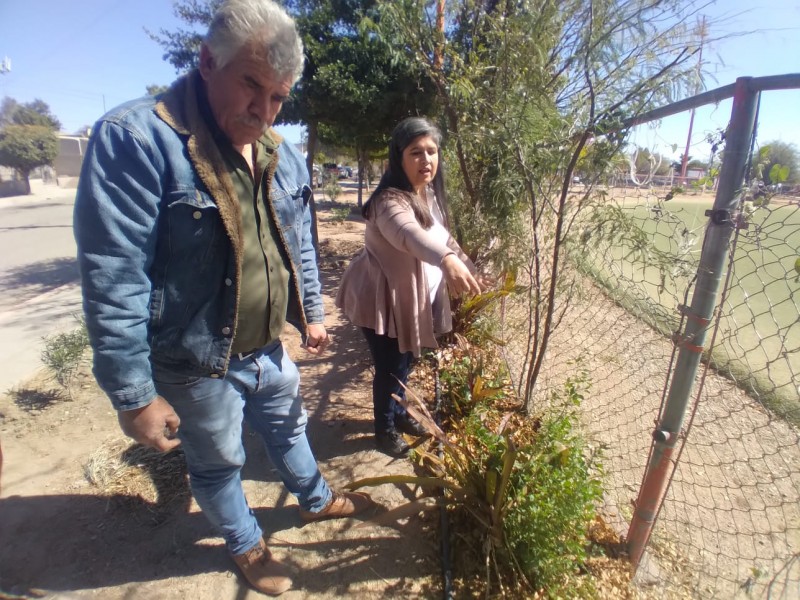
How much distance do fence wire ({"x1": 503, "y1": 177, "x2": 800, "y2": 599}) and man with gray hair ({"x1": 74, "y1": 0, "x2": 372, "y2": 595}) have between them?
A: 135 centimetres

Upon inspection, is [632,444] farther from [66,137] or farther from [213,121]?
[66,137]

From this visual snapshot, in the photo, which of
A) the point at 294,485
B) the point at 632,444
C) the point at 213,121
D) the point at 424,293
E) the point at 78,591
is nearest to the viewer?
the point at 213,121

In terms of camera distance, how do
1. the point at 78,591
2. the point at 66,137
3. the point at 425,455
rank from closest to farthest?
the point at 78,591, the point at 425,455, the point at 66,137

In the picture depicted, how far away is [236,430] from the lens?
1548 mm

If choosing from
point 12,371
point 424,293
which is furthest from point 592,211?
point 12,371

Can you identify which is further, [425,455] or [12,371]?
[12,371]

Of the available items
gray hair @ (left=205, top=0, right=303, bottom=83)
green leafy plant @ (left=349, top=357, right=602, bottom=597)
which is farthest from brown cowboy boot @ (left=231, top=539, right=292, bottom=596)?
gray hair @ (left=205, top=0, right=303, bottom=83)

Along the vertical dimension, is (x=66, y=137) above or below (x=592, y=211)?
above

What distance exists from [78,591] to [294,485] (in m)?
0.90

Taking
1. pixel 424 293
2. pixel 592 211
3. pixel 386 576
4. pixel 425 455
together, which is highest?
pixel 592 211

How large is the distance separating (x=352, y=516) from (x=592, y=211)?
182 centimetres

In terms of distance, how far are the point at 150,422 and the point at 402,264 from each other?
120cm

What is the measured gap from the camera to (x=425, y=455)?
7.56 feet

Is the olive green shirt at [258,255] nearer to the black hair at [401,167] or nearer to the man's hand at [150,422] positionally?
the man's hand at [150,422]
